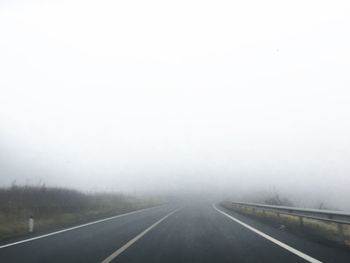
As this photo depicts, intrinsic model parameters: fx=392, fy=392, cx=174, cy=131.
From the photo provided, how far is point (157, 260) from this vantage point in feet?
27.1

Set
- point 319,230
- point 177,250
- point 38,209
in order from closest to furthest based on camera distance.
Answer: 1. point 177,250
2. point 319,230
3. point 38,209

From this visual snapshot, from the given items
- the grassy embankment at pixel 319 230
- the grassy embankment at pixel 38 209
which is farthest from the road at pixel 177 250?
the grassy embankment at pixel 38 209

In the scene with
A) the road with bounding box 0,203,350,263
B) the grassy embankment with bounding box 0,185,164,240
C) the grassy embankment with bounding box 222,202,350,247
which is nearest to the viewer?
the road with bounding box 0,203,350,263

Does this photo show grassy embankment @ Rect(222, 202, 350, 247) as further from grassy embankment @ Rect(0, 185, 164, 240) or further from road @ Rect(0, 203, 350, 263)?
grassy embankment @ Rect(0, 185, 164, 240)

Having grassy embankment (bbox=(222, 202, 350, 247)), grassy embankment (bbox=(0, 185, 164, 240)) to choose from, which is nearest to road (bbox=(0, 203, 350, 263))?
grassy embankment (bbox=(222, 202, 350, 247))

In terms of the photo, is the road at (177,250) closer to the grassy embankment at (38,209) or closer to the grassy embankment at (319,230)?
the grassy embankment at (319,230)

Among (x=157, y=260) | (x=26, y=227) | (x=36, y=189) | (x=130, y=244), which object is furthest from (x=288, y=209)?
(x=36, y=189)

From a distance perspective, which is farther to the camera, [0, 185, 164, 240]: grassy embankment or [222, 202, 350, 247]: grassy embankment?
[0, 185, 164, 240]: grassy embankment

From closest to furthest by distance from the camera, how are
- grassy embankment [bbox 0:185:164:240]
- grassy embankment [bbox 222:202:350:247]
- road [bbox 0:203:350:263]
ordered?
road [bbox 0:203:350:263] → grassy embankment [bbox 222:202:350:247] → grassy embankment [bbox 0:185:164:240]

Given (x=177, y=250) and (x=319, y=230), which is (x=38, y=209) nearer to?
(x=177, y=250)

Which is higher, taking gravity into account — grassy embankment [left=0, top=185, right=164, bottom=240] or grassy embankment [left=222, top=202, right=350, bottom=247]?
grassy embankment [left=0, top=185, right=164, bottom=240]

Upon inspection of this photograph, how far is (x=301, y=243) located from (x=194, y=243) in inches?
117

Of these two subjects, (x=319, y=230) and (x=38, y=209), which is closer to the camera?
(x=319, y=230)

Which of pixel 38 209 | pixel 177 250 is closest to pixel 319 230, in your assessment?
pixel 177 250
